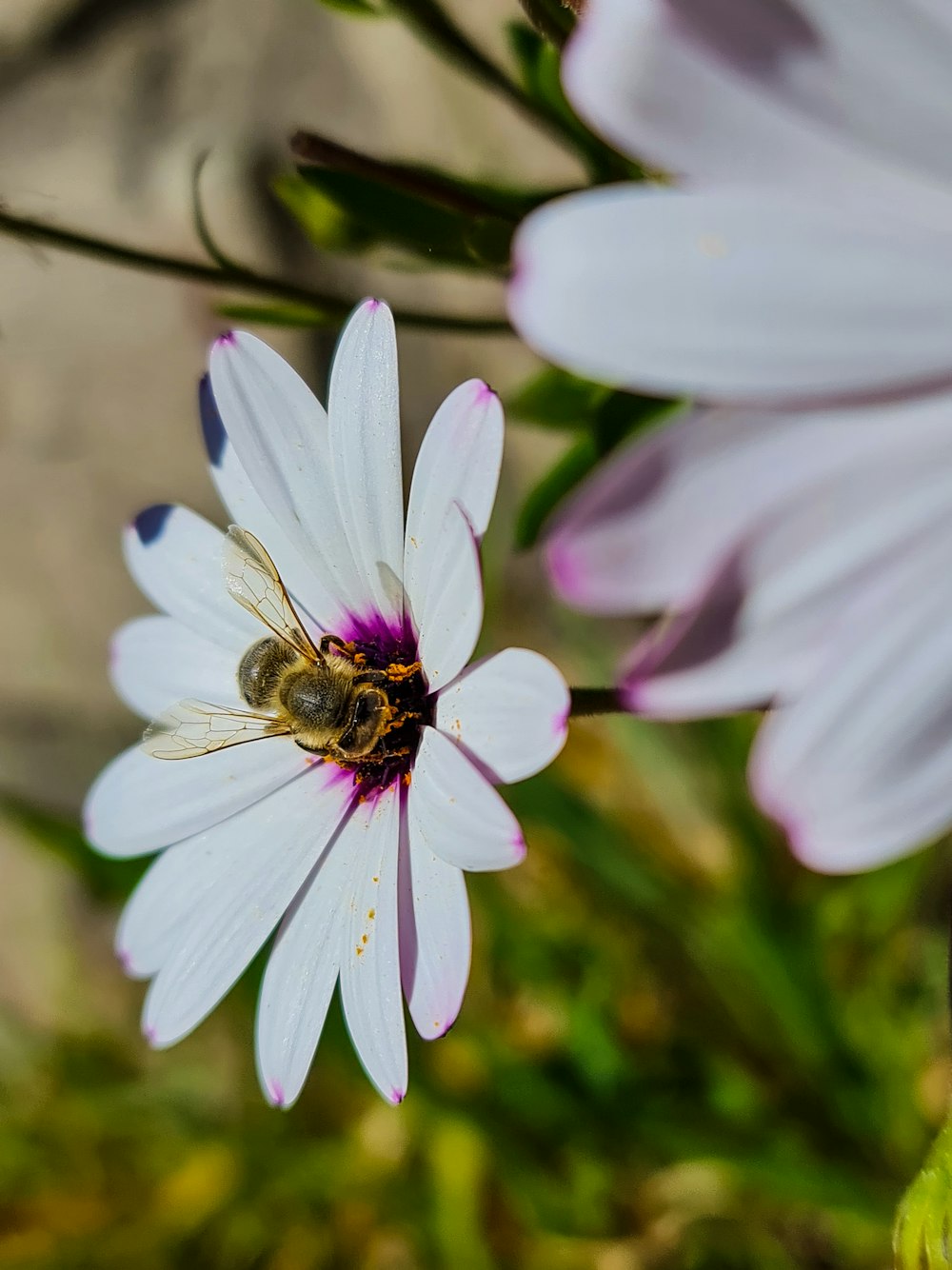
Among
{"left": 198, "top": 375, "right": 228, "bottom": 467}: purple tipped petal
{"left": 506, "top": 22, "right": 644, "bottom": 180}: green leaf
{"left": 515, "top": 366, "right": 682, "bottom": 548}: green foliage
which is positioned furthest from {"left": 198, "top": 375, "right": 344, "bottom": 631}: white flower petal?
{"left": 506, "top": 22, "right": 644, "bottom": 180}: green leaf

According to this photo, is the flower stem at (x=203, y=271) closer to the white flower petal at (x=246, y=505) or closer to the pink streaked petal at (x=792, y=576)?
the white flower petal at (x=246, y=505)

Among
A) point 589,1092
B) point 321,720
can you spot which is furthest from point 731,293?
point 589,1092

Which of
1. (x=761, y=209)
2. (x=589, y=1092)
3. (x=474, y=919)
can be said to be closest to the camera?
(x=761, y=209)

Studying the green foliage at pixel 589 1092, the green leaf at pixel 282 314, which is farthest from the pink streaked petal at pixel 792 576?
the green foliage at pixel 589 1092

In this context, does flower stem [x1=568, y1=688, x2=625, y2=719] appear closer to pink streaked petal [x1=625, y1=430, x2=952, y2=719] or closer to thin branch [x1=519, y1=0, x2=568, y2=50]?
pink streaked petal [x1=625, y1=430, x2=952, y2=719]

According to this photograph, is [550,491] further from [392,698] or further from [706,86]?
[706,86]
